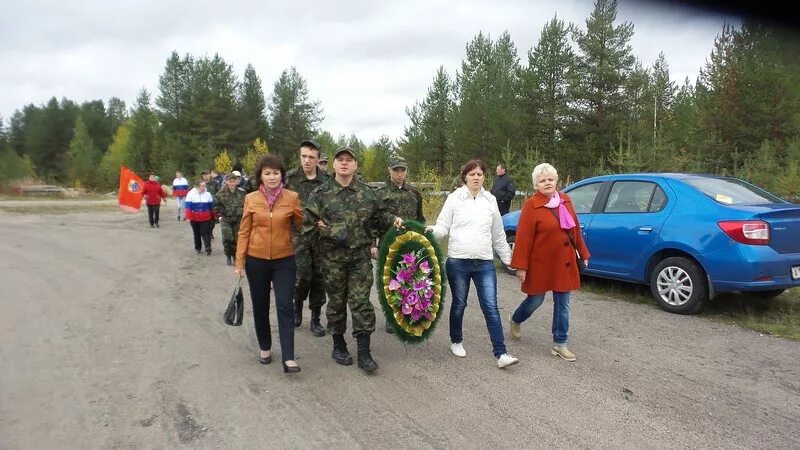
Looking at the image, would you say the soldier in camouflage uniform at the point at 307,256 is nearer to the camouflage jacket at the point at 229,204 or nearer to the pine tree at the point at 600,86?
the camouflage jacket at the point at 229,204

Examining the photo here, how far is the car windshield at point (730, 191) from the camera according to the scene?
20.1 feet

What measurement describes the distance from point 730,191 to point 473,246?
152 inches

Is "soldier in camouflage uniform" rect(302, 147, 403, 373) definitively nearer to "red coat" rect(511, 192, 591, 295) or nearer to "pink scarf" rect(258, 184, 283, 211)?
"pink scarf" rect(258, 184, 283, 211)

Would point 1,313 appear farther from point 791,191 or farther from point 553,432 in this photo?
point 791,191

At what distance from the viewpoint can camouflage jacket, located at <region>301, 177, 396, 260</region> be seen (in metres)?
4.57

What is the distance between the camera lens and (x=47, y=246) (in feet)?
41.9

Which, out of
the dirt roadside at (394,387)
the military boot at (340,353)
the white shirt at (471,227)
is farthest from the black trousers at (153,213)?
the white shirt at (471,227)

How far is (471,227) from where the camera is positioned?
480 cm

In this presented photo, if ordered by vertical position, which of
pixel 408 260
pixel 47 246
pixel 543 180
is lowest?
pixel 47 246

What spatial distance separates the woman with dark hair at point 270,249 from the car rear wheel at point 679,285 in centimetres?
456

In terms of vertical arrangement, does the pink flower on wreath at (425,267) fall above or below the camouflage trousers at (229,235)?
above

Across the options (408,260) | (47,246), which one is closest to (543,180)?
(408,260)

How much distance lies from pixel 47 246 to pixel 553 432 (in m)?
13.6

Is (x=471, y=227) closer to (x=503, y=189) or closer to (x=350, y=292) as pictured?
(x=350, y=292)
